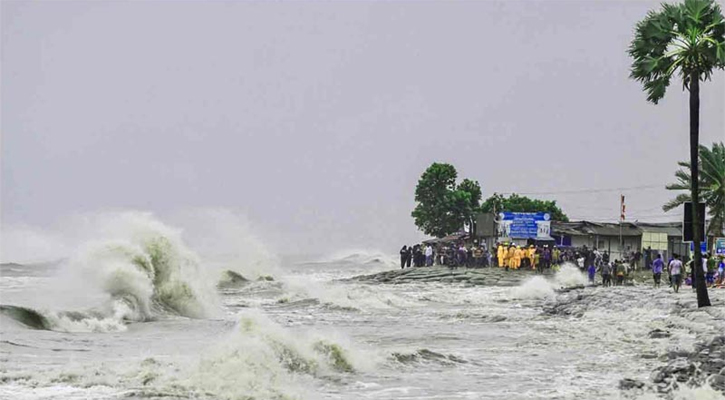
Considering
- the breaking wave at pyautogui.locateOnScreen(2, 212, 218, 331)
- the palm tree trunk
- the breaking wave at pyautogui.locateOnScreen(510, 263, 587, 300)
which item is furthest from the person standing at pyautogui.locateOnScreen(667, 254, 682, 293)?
the breaking wave at pyautogui.locateOnScreen(2, 212, 218, 331)

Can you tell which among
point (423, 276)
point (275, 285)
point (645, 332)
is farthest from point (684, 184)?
point (645, 332)

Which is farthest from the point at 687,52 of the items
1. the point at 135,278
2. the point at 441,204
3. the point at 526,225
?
the point at 441,204

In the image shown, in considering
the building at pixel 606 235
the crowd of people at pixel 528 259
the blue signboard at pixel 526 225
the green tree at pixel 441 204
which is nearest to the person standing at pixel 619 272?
the crowd of people at pixel 528 259

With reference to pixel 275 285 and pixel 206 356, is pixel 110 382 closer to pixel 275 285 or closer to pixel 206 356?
pixel 206 356

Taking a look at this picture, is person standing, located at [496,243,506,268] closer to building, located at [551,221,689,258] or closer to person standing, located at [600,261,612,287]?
person standing, located at [600,261,612,287]

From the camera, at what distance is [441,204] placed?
3179 inches

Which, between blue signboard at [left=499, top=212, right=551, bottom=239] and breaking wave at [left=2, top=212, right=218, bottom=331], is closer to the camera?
breaking wave at [left=2, top=212, right=218, bottom=331]

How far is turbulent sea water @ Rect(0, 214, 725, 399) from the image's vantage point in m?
12.4

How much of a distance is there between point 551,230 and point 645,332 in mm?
42516

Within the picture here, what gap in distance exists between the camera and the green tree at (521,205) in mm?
86062

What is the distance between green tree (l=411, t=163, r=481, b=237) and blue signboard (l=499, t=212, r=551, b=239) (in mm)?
19845

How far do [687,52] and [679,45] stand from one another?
32 centimetres

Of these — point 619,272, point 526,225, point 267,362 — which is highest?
point 526,225

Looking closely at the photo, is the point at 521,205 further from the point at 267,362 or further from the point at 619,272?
the point at 267,362
